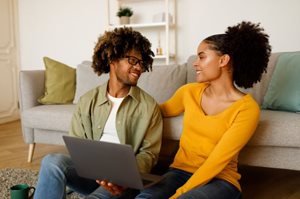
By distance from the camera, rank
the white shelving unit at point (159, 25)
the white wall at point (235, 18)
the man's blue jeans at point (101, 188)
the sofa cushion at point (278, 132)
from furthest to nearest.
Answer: the white shelving unit at point (159, 25), the white wall at point (235, 18), the sofa cushion at point (278, 132), the man's blue jeans at point (101, 188)

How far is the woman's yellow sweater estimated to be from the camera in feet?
3.69

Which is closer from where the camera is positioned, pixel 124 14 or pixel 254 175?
pixel 254 175

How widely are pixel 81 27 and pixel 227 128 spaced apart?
9.98 ft

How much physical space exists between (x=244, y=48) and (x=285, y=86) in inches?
30.9

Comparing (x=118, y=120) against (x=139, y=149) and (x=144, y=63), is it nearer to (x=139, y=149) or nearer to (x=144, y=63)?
(x=139, y=149)

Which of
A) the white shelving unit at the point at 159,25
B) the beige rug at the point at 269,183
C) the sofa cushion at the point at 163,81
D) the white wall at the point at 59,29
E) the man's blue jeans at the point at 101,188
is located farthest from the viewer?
the white wall at the point at 59,29

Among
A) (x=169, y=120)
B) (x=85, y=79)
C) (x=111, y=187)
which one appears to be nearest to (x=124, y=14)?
(x=85, y=79)

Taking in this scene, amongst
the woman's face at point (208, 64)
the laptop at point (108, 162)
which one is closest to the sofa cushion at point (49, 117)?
the laptop at point (108, 162)

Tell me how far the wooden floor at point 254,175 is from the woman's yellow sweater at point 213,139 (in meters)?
0.66

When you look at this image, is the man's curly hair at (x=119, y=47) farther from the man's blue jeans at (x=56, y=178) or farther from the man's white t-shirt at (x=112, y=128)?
the man's blue jeans at (x=56, y=178)

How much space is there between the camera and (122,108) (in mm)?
1322

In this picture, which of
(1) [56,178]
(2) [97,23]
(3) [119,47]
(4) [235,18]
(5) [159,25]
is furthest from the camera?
(2) [97,23]

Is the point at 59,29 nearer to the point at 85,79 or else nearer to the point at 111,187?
the point at 85,79

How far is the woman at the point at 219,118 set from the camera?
1128 millimetres
